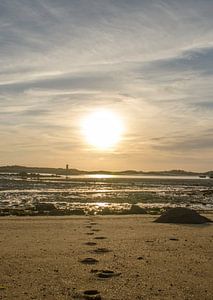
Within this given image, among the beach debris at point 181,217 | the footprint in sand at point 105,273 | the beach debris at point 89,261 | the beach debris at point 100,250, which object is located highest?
the beach debris at point 181,217

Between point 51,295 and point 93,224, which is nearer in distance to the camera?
point 51,295

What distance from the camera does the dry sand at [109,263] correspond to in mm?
8484

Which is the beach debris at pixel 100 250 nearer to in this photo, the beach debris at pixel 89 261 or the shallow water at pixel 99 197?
the beach debris at pixel 89 261

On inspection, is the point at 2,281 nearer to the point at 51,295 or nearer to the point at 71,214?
the point at 51,295

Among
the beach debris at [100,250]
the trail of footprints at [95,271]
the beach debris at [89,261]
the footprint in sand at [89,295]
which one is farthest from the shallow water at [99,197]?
the footprint in sand at [89,295]

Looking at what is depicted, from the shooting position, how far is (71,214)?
2720cm

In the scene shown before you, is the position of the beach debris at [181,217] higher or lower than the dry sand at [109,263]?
higher

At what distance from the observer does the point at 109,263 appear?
10867mm

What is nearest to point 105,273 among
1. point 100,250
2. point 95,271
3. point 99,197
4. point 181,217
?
point 95,271

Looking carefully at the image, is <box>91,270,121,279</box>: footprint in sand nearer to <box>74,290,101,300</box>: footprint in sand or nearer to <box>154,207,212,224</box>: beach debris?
<box>74,290,101,300</box>: footprint in sand

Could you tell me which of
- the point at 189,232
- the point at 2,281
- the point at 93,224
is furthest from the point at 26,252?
the point at 93,224

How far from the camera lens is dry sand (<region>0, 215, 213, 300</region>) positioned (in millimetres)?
8484

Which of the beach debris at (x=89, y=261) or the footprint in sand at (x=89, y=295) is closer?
the footprint in sand at (x=89, y=295)

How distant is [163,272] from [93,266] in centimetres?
153
